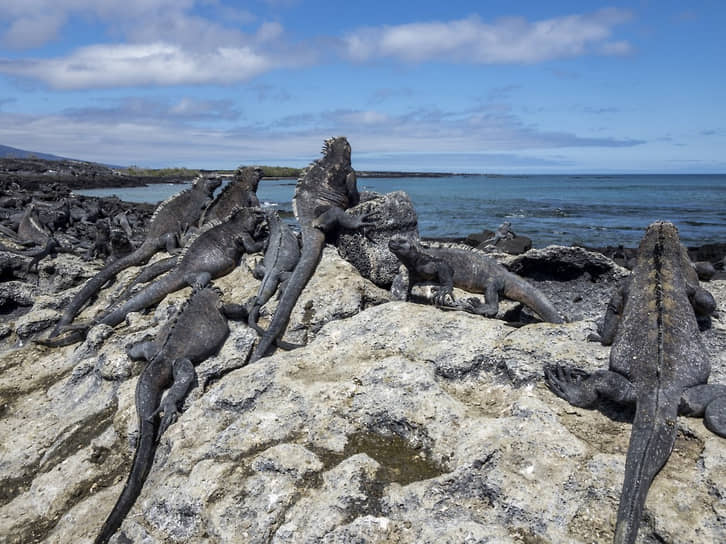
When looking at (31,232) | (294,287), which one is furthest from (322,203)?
(31,232)

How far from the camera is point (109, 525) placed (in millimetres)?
3010

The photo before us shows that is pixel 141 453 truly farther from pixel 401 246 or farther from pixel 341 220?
pixel 341 220

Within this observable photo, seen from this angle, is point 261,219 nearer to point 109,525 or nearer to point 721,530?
point 109,525

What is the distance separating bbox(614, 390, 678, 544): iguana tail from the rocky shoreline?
0.31 ft

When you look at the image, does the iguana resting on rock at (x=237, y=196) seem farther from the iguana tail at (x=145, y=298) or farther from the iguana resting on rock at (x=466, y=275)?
the iguana resting on rock at (x=466, y=275)

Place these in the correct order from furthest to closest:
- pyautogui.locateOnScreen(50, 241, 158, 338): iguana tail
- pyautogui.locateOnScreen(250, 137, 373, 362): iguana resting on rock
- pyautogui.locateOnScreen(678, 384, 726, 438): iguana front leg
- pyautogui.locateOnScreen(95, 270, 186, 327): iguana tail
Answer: pyautogui.locateOnScreen(50, 241, 158, 338): iguana tail < pyautogui.locateOnScreen(95, 270, 186, 327): iguana tail < pyautogui.locateOnScreen(250, 137, 373, 362): iguana resting on rock < pyautogui.locateOnScreen(678, 384, 726, 438): iguana front leg

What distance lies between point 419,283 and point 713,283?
311cm

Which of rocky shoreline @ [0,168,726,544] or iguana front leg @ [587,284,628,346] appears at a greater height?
iguana front leg @ [587,284,628,346]

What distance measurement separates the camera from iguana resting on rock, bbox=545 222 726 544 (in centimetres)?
249

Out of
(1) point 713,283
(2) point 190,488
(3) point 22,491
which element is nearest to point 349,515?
(2) point 190,488

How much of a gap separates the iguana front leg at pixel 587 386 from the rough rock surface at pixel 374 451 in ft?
0.25

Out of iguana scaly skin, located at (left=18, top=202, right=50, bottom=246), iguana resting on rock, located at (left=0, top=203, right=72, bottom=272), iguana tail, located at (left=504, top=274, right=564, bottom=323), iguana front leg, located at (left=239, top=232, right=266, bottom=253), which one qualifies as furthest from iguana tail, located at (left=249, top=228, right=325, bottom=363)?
iguana scaly skin, located at (left=18, top=202, right=50, bottom=246)

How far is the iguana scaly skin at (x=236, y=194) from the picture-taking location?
29.2 feet

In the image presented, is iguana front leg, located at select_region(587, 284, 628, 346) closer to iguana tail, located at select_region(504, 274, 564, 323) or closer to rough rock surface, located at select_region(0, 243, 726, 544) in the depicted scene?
rough rock surface, located at select_region(0, 243, 726, 544)
